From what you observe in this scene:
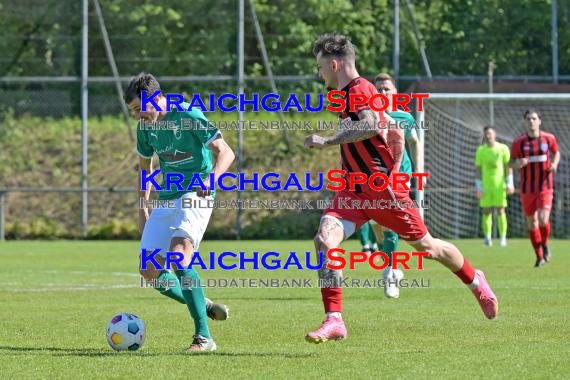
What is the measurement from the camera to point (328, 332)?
7.09 m

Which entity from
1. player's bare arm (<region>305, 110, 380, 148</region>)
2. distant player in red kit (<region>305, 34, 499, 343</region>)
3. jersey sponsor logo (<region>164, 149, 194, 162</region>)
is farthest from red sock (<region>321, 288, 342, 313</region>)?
jersey sponsor logo (<region>164, 149, 194, 162</region>)

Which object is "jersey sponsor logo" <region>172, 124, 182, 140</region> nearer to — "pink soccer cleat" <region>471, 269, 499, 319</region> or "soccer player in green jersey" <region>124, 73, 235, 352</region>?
"soccer player in green jersey" <region>124, 73, 235, 352</region>

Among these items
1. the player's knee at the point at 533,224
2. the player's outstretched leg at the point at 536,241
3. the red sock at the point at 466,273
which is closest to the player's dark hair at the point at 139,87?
the red sock at the point at 466,273

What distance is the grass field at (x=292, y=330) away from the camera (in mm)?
6660

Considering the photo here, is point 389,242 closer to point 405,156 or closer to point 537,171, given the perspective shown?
point 405,156

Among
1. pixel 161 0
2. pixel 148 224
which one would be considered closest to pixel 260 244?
pixel 161 0

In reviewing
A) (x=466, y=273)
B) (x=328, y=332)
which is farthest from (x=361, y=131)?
(x=466, y=273)

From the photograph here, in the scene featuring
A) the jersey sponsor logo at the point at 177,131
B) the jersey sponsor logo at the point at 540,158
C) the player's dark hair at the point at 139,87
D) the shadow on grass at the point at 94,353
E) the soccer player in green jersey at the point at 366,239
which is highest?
the player's dark hair at the point at 139,87

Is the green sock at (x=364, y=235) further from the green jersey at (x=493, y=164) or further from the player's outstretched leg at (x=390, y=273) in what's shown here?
the player's outstretched leg at (x=390, y=273)

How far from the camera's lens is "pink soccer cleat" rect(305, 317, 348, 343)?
7008 mm

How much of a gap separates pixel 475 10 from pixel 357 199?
18992 mm

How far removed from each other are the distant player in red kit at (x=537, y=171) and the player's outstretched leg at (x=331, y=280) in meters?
9.55

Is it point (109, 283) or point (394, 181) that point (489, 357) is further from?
point (109, 283)

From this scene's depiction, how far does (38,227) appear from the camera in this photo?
2595 centimetres
